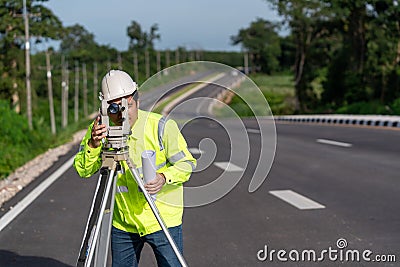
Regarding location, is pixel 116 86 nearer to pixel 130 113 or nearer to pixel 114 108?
pixel 130 113

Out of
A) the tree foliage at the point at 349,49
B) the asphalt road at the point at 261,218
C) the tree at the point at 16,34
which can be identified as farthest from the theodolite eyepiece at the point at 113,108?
the tree foliage at the point at 349,49

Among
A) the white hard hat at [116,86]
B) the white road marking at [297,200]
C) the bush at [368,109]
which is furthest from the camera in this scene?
the bush at [368,109]

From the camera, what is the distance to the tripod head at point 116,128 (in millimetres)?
3393

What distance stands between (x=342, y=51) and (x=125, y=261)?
56.8 m

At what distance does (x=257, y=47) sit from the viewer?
133 metres

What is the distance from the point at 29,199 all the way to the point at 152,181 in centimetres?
744

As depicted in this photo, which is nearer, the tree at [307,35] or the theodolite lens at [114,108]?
the theodolite lens at [114,108]

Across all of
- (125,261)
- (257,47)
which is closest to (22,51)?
(125,261)

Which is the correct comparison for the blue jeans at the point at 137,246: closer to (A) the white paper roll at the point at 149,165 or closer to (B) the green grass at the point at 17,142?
(A) the white paper roll at the point at 149,165

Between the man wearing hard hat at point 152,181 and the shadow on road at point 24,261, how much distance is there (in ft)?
8.58

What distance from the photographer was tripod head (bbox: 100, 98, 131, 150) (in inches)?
134

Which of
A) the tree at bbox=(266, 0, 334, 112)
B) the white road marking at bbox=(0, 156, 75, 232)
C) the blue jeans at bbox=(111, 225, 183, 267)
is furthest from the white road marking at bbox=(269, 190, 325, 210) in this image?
the tree at bbox=(266, 0, 334, 112)

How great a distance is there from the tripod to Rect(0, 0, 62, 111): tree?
3220 centimetres

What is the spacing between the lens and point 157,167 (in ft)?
12.8
